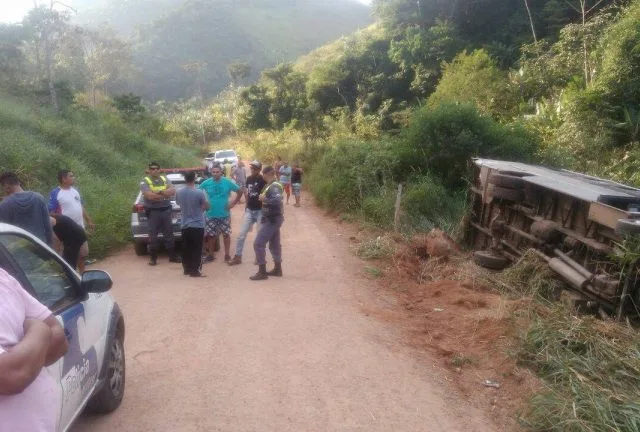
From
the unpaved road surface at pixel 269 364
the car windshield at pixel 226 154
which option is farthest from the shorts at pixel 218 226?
the car windshield at pixel 226 154

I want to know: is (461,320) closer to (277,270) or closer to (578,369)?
(578,369)

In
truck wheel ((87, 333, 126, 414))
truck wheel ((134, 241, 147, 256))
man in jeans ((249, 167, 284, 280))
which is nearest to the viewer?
truck wheel ((87, 333, 126, 414))

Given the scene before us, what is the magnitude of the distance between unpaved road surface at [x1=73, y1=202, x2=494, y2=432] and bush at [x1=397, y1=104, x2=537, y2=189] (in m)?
6.72

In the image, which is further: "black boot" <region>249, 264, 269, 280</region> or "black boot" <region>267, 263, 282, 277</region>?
"black boot" <region>267, 263, 282, 277</region>

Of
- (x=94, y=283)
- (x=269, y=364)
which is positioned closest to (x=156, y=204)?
(x=269, y=364)

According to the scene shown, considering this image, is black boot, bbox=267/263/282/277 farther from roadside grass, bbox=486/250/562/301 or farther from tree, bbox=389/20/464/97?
tree, bbox=389/20/464/97

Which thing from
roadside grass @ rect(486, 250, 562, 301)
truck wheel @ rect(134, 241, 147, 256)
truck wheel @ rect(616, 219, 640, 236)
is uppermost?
truck wheel @ rect(616, 219, 640, 236)

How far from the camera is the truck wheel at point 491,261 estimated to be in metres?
9.30

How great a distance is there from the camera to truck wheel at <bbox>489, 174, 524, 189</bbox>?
9.12 m

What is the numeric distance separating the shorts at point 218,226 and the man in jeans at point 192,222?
993 mm

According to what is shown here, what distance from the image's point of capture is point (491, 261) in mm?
9352

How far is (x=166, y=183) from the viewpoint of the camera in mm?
9820

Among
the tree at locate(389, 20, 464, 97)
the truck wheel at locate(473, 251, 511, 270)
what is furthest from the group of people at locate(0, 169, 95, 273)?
the tree at locate(389, 20, 464, 97)

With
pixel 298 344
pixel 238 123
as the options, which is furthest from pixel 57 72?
pixel 298 344
